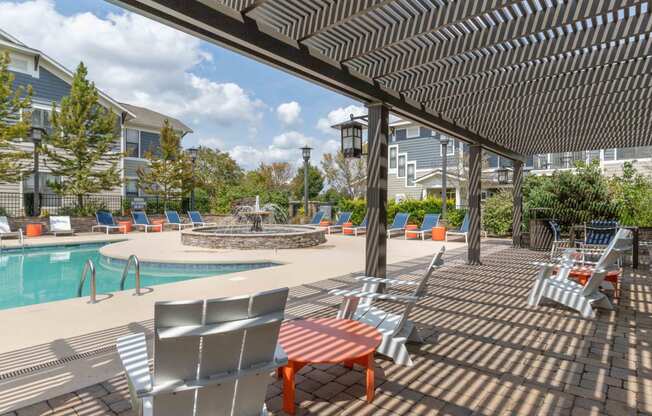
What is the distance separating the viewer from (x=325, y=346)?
2715 millimetres

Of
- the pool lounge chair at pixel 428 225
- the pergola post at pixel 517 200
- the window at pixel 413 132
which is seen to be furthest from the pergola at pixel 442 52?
the window at pixel 413 132

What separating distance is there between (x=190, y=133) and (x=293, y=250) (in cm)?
2102

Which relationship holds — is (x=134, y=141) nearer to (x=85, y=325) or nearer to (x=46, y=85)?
(x=46, y=85)

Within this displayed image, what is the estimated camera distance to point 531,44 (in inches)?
176

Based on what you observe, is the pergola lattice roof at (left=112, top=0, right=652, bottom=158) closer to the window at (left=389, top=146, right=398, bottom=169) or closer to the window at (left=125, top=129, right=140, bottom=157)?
the window at (left=389, top=146, right=398, bottom=169)

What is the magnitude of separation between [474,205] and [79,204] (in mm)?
18258

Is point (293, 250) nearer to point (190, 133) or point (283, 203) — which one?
point (283, 203)

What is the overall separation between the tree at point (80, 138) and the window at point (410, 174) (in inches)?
730

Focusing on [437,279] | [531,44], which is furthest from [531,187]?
[531,44]

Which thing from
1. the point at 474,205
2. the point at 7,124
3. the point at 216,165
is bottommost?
the point at 474,205

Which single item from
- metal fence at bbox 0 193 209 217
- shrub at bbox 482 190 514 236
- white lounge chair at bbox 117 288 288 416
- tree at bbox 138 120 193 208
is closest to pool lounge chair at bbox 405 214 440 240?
shrub at bbox 482 190 514 236

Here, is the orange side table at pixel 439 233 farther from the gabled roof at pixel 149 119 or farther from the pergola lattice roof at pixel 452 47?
the gabled roof at pixel 149 119

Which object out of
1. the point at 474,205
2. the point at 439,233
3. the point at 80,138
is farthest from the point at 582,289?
the point at 80,138

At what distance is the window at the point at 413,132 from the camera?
87.7 ft
